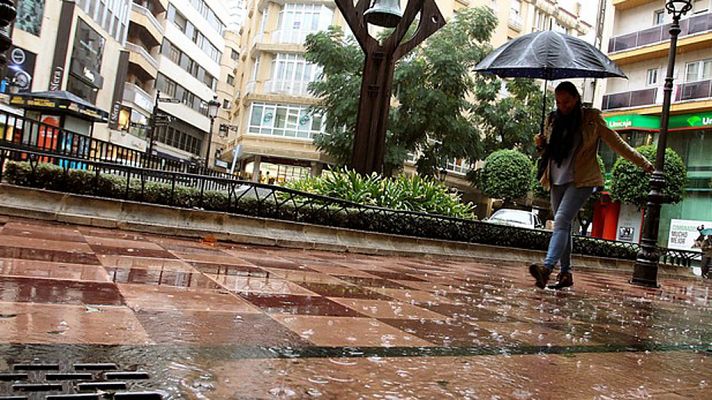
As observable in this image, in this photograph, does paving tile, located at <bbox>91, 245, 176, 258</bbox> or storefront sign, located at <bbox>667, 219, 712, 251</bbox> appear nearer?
paving tile, located at <bbox>91, 245, 176, 258</bbox>

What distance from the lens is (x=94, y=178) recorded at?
777 cm

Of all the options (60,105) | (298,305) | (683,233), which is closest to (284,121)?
(60,105)

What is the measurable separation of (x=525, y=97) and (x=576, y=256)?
18.6 metres

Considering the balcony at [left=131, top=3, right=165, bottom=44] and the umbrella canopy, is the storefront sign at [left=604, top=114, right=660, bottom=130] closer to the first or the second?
the umbrella canopy

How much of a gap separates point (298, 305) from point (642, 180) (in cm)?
2539

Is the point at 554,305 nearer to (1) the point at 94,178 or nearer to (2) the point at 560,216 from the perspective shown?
(2) the point at 560,216


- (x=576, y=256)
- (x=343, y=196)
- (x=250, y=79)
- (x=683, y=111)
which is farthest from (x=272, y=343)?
(x=250, y=79)

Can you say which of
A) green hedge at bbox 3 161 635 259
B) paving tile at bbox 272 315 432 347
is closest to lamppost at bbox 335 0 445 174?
green hedge at bbox 3 161 635 259

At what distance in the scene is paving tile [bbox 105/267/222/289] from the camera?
3338 millimetres

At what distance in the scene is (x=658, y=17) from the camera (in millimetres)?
30141

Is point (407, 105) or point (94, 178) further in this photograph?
point (407, 105)

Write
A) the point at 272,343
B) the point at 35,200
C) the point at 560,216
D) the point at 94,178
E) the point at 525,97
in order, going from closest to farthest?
the point at 272,343 < the point at 560,216 < the point at 35,200 < the point at 94,178 < the point at 525,97

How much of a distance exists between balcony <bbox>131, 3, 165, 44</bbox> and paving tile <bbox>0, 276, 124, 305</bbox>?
41859 millimetres

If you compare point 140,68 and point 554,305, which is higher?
point 140,68
